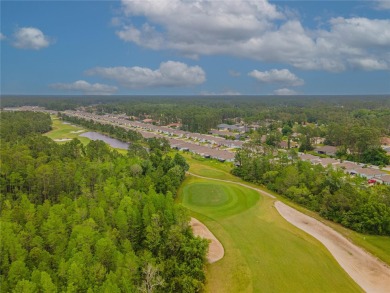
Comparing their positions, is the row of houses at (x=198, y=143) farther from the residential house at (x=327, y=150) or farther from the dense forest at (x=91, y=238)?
the dense forest at (x=91, y=238)

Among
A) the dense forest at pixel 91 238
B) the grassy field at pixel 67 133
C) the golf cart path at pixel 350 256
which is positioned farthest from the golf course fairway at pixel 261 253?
the grassy field at pixel 67 133

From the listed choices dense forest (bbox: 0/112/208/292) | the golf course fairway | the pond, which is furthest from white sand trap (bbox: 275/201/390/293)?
the pond

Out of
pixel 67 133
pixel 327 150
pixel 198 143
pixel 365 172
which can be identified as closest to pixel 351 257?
pixel 365 172

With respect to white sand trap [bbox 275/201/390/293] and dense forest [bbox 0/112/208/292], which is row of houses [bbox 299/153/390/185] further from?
Answer: dense forest [bbox 0/112/208/292]

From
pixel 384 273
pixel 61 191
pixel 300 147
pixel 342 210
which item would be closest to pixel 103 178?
pixel 61 191

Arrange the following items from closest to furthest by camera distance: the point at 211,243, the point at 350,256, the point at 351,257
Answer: the point at 351,257, the point at 350,256, the point at 211,243

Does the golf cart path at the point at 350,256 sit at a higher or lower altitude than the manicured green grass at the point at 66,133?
lower

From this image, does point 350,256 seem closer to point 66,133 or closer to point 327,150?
point 327,150
